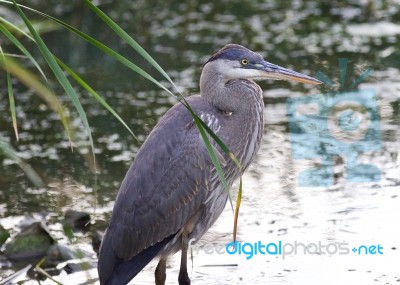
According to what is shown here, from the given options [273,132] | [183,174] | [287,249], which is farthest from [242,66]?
[273,132]

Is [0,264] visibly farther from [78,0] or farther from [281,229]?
[78,0]

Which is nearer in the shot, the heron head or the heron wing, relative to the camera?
the heron wing

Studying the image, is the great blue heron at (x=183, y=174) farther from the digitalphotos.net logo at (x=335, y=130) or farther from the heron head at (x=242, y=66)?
the digitalphotos.net logo at (x=335, y=130)

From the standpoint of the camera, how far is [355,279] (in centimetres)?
495

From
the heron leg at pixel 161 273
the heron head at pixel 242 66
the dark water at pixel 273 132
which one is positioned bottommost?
the heron leg at pixel 161 273

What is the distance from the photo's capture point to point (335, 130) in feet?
23.4

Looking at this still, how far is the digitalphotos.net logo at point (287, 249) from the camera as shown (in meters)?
5.29

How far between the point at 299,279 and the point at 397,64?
3.62m

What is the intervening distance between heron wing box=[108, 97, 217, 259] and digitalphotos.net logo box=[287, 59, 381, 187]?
1625mm

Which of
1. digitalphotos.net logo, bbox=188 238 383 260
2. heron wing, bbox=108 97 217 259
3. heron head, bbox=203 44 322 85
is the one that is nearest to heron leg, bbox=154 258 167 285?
heron wing, bbox=108 97 217 259

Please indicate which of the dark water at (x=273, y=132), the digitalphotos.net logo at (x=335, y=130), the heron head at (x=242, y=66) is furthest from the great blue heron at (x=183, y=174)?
the digitalphotos.net logo at (x=335, y=130)

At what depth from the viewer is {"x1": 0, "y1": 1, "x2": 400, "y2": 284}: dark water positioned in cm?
537

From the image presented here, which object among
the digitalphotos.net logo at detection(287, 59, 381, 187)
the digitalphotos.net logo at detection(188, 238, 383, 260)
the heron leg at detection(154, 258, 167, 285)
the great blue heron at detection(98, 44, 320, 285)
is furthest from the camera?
the digitalphotos.net logo at detection(287, 59, 381, 187)

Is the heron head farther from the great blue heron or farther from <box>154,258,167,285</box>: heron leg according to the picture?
<box>154,258,167,285</box>: heron leg
